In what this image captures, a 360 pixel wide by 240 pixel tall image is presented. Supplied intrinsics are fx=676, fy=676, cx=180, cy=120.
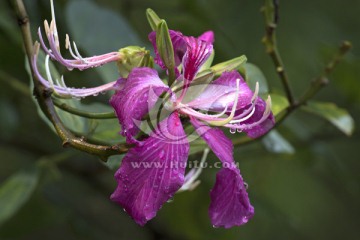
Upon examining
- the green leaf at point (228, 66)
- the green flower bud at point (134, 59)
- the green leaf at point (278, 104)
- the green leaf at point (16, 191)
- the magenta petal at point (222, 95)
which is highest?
the green flower bud at point (134, 59)

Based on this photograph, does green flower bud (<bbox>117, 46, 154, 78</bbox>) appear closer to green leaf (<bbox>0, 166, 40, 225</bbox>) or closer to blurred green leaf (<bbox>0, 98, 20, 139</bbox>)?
green leaf (<bbox>0, 166, 40, 225</bbox>)

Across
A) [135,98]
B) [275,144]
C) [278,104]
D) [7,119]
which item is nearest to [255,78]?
[278,104]

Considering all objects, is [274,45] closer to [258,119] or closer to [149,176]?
→ [258,119]

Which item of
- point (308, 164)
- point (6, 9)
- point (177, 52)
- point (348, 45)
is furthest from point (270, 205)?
point (177, 52)

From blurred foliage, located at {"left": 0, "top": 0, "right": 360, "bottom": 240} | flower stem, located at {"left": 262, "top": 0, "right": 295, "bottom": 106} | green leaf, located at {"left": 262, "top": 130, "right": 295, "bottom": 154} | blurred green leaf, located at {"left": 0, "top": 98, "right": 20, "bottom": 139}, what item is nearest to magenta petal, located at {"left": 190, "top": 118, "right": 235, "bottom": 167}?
blurred foliage, located at {"left": 0, "top": 0, "right": 360, "bottom": 240}

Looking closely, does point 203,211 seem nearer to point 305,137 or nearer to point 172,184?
point 305,137

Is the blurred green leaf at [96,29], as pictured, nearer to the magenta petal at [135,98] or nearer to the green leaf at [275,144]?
the green leaf at [275,144]

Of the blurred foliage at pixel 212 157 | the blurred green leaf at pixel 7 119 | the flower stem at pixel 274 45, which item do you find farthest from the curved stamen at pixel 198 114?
the blurred green leaf at pixel 7 119
